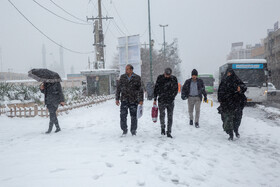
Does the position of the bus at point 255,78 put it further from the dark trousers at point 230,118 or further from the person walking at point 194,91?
the dark trousers at point 230,118

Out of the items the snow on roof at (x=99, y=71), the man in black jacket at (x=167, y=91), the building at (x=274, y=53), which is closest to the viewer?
the man in black jacket at (x=167, y=91)

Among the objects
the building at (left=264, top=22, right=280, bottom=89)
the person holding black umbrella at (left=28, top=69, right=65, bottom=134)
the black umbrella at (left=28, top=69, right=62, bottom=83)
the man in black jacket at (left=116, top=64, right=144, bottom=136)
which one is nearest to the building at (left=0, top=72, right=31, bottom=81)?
the building at (left=264, top=22, right=280, bottom=89)

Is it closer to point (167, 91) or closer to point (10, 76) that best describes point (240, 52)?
point (10, 76)

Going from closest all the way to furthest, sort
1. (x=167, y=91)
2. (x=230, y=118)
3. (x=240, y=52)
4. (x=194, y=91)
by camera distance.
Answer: (x=230, y=118) → (x=167, y=91) → (x=194, y=91) → (x=240, y=52)

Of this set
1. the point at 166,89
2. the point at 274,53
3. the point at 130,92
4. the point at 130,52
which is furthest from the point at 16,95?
the point at 274,53

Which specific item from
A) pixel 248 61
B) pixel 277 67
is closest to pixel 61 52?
pixel 277 67

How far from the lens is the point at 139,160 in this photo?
3.99 meters

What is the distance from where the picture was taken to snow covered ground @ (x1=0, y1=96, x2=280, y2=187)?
10.5 ft

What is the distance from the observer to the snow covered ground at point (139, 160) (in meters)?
3.21

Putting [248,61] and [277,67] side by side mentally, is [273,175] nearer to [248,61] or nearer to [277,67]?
[248,61]

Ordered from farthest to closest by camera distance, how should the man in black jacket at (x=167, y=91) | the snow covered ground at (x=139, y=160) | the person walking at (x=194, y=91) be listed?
the person walking at (x=194, y=91), the man in black jacket at (x=167, y=91), the snow covered ground at (x=139, y=160)

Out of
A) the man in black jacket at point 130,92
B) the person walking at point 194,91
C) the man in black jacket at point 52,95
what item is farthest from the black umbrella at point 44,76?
the person walking at point 194,91

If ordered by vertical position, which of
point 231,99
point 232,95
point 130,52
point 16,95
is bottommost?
point 16,95

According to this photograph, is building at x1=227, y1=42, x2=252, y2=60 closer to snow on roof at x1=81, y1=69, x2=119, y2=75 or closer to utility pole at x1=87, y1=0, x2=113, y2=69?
utility pole at x1=87, y1=0, x2=113, y2=69
